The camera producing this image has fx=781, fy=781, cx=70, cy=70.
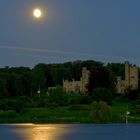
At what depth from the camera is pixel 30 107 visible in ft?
377

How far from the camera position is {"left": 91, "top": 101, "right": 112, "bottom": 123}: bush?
3969 inches

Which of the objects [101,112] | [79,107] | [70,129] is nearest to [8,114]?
[79,107]

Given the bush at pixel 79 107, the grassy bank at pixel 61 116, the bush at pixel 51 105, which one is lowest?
the grassy bank at pixel 61 116

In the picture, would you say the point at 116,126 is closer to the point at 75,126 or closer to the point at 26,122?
the point at 75,126

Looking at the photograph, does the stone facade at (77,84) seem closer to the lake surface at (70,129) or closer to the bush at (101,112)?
the lake surface at (70,129)

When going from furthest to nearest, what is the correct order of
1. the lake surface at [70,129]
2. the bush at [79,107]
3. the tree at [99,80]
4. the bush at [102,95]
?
the tree at [99,80] < the bush at [102,95] < the bush at [79,107] < the lake surface at [70,129]

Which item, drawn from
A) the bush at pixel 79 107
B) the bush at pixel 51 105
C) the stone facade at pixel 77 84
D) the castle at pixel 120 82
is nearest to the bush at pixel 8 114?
the bush at pixel 51 105

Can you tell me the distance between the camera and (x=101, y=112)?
101000 millimetres

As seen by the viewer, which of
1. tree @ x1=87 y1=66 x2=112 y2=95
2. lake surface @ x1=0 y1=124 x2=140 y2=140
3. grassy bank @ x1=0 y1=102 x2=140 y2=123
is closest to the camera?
lake surface @ x1=0 y1=124 x2=140 y2=140

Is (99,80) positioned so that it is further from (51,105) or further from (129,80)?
(51,105)

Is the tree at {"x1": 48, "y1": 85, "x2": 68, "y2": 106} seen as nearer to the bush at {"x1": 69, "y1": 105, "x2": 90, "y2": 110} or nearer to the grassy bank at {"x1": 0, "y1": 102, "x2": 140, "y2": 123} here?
the bush at {"x1": 69, "y1": 105, "x2": 90, "y2": 110}

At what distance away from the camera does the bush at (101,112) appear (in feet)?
331

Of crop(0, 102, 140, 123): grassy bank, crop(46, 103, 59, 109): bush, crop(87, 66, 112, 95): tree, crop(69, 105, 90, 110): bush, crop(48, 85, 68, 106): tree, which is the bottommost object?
crop(0, 102, 140, 123): grassy bank

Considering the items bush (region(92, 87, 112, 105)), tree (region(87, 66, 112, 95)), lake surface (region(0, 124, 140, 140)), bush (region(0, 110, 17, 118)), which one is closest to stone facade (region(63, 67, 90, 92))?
tree (region(87, 66, 112, 95))
